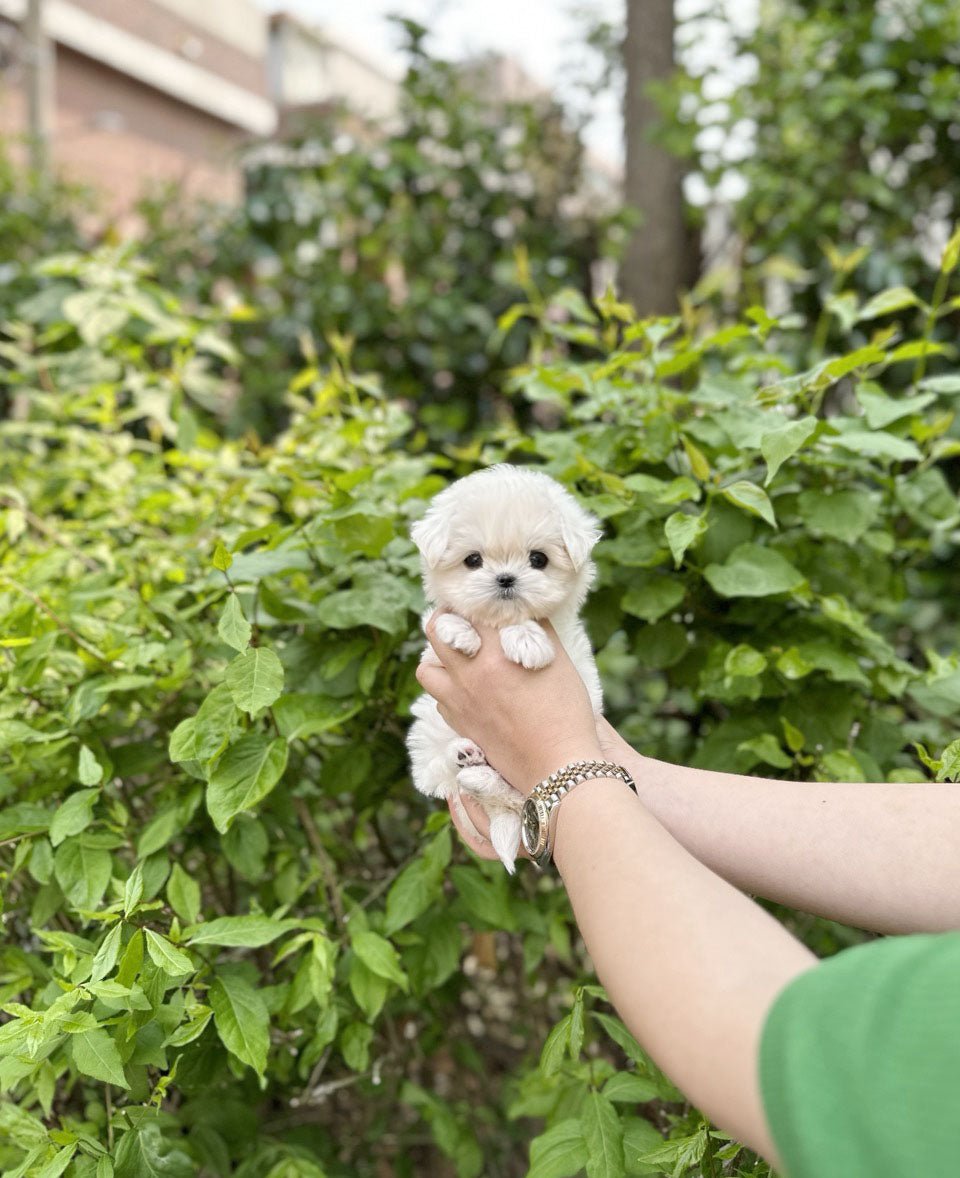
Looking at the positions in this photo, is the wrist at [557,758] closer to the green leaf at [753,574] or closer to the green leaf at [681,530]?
the green leaf at [681,530]

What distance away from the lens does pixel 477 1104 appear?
207 cm

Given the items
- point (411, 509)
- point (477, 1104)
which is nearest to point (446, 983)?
point (477, 1104)

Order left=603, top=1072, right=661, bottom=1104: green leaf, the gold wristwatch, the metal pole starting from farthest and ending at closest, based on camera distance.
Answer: the metal pole
left=603, top=1072, right=661, bottom=1104: green leaf
the gold wristwatch

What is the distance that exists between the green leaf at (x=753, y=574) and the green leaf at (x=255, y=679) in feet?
2.19

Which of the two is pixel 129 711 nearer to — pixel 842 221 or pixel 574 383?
pixel 574 383

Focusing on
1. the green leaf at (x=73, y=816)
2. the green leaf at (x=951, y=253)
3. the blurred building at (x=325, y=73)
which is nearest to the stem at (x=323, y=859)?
the green leaf at (x=73, y=816)

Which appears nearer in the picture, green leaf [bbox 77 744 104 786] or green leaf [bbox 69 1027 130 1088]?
green leaf [bbox 69 1027 130 1088]

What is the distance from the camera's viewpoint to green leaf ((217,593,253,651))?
47.6 inches

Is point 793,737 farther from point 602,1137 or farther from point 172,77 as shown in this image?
point 172,77

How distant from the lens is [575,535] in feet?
3.82

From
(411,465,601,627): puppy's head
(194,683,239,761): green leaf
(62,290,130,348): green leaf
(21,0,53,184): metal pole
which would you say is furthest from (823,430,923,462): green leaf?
(21,0,53,184): metal pole

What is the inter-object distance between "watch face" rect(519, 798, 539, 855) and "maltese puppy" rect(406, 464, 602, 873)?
0.05m

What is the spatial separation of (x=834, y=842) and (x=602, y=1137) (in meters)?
0.48

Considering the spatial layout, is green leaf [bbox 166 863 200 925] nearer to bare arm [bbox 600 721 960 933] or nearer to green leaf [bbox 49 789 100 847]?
green leaf [bbox 49 789 100 847]
